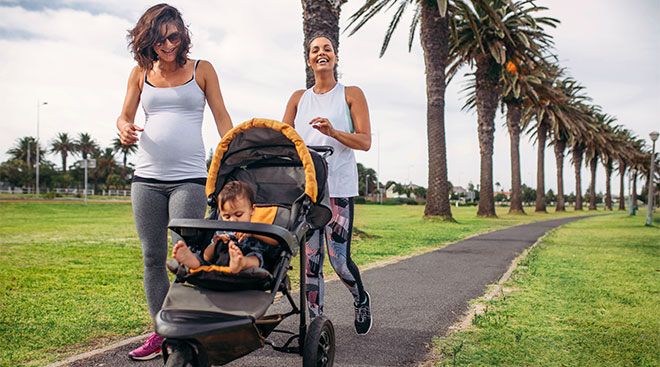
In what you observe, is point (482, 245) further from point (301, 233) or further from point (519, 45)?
point (519, 45)

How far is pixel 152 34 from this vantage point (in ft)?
10.5

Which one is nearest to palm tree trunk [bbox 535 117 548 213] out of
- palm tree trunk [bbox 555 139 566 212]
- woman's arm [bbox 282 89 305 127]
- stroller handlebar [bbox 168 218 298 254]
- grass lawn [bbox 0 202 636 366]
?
palm tree trunk [bbox 555 139 566 212]

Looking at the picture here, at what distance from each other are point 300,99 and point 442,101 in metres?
17.7

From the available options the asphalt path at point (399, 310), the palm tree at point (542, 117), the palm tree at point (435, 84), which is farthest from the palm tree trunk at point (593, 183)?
the asphalt path at point (399, 310)

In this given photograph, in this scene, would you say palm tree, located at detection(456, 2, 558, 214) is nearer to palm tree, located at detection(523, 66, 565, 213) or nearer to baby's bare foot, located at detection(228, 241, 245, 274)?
palm tree, located at detection(523, 66, 565, 213)

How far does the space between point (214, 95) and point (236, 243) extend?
1250 mm

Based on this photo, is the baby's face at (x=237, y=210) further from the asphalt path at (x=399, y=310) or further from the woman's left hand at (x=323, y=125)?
the asphalt path at (x=399, y=310)

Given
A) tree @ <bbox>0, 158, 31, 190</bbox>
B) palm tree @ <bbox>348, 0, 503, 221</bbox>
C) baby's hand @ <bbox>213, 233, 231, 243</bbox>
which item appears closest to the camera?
baby's hand @ <bbox>213, 233, 231, 243</bbox>

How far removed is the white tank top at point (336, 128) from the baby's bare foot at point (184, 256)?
136 centimetres

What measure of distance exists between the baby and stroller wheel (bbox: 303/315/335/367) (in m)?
0.54

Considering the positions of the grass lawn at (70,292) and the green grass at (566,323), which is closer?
the green grass at (566,323)

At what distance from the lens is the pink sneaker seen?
132 inches

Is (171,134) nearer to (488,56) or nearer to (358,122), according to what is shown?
(358,122)

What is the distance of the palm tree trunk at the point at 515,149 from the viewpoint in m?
32.8
